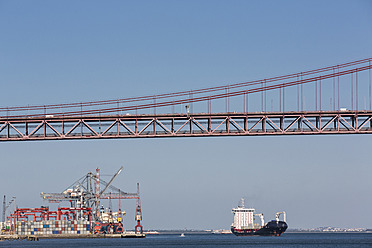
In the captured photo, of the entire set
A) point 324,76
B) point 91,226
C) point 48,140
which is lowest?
point 91,226

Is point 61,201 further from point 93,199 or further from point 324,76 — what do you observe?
point 324,76

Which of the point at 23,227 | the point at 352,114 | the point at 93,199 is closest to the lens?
the point at 352,114

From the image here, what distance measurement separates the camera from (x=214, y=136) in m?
79.5

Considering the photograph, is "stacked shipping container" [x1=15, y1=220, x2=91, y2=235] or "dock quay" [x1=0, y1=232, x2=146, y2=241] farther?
"stacked shipping container" [x1=15, y1=220, x2=91, y2=235]

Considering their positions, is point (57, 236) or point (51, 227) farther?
point (51, 227)

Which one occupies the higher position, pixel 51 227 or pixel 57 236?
pixel 51 227

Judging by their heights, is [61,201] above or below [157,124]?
below

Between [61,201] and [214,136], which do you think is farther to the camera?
[61,201]

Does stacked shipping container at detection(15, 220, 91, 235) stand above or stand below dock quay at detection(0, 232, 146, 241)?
above

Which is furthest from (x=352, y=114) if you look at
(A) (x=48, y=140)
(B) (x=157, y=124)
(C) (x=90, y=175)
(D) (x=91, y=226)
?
(C) (x=90, y=175)

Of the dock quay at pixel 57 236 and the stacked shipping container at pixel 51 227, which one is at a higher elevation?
the stacked shipping container at pixel 51 227

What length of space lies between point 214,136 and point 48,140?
17537 millimetres

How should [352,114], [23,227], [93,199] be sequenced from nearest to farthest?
[352,114] → [23,227] → [93,199]

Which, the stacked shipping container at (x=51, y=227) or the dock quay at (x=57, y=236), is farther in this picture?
the stacked shipping container at (x=51, y=227)
